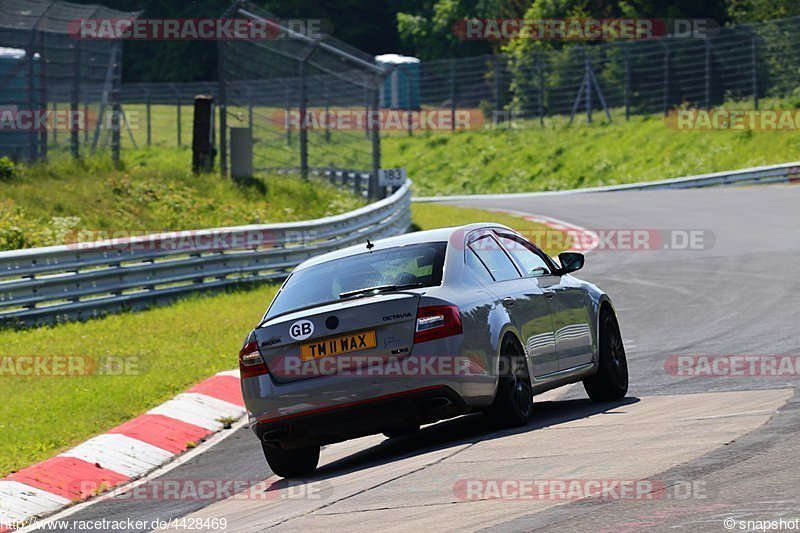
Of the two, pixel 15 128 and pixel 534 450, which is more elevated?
pixel 15 128

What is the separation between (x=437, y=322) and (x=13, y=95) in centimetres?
1549

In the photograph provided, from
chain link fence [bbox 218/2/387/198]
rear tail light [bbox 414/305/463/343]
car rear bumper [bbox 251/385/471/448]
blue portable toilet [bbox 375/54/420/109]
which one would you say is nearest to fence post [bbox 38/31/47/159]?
chain link fence [bbox 218/2/387/198]

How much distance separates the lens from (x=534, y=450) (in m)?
8.03

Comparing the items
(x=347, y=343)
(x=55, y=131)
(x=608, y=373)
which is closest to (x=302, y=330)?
(x=347, y=343)

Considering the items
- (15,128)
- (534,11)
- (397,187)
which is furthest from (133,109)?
(15,128)

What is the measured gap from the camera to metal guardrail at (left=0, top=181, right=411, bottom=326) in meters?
16.2

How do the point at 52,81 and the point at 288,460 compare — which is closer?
the point at 288,460

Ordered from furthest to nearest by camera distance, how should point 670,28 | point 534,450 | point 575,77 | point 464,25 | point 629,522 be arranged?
point 464,25
point 670,28
point 575,77
point 534,450
point 629,522

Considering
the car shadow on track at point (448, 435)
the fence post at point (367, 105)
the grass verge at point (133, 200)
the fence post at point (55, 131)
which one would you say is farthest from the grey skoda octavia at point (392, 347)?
the fence post at point (367, 105)

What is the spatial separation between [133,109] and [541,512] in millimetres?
54351

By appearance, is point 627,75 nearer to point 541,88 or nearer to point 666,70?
point 666,70

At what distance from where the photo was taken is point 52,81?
22.9 metres

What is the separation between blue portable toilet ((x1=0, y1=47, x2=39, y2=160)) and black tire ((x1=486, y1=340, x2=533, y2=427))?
15.0 meters

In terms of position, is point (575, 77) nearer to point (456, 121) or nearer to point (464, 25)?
point (456, 121)
